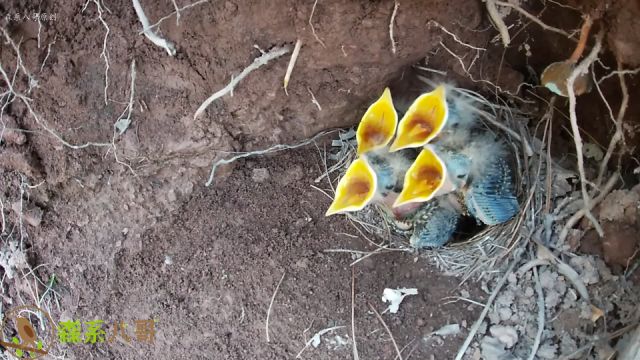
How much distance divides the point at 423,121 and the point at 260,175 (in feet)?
1.33

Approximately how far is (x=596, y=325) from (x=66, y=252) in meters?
1.17

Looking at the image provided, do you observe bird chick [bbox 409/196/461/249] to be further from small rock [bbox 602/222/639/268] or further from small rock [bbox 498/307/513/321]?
small rock [bbox 602/222/639/268]

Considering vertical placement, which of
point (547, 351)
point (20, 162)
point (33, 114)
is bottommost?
point (547, 351)

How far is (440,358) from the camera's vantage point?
127 centimetres

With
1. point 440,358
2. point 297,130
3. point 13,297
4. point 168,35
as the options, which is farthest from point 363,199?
point 13,297

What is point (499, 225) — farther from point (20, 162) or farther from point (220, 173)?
point (20, 162)

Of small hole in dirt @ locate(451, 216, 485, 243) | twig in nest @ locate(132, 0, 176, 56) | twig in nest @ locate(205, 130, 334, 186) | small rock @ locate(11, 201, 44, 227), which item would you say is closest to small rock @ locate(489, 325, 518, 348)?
small hole in dirt @ locate(451, 216, 485, 243)

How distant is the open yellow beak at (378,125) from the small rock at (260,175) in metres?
0.26

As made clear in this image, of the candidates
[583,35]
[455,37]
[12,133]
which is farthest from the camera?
[12,133]

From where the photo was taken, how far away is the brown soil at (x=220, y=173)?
1173mm

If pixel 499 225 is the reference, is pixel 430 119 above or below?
above

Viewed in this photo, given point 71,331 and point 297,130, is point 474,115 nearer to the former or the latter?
point 297,130

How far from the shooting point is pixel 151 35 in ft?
3.82

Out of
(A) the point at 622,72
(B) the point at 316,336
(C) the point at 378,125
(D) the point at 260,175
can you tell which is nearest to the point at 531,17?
(A) the point at 622,72
